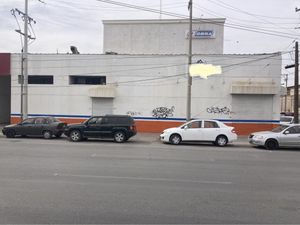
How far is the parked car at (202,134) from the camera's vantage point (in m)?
19.1

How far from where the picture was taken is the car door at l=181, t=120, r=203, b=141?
19.1 metres

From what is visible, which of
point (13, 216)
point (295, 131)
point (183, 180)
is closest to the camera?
point (13, 216)

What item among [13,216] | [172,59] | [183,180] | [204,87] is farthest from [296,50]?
[13,216]

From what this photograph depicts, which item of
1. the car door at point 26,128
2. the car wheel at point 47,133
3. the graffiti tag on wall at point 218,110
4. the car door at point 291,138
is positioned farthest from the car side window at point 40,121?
the car door at point 291,138

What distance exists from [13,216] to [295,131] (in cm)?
1623

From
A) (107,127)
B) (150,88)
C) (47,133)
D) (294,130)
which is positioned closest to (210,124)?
(294,130)

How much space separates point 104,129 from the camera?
19.7 m

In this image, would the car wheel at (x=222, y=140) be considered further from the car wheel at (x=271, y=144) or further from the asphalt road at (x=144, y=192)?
the asphalt road at (x=144, y=192)

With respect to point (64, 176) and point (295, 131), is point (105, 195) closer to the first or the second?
point (64, 176)

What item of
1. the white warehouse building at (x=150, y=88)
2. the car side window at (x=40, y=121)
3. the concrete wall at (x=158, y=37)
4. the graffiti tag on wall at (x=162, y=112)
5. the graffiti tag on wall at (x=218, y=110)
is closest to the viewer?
the car side window at (x=40, y=121)

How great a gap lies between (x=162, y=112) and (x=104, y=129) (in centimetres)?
767

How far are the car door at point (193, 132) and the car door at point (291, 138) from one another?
4.24 metres

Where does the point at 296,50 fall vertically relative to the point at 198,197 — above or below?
above

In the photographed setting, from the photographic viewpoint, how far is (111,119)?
782 inches
